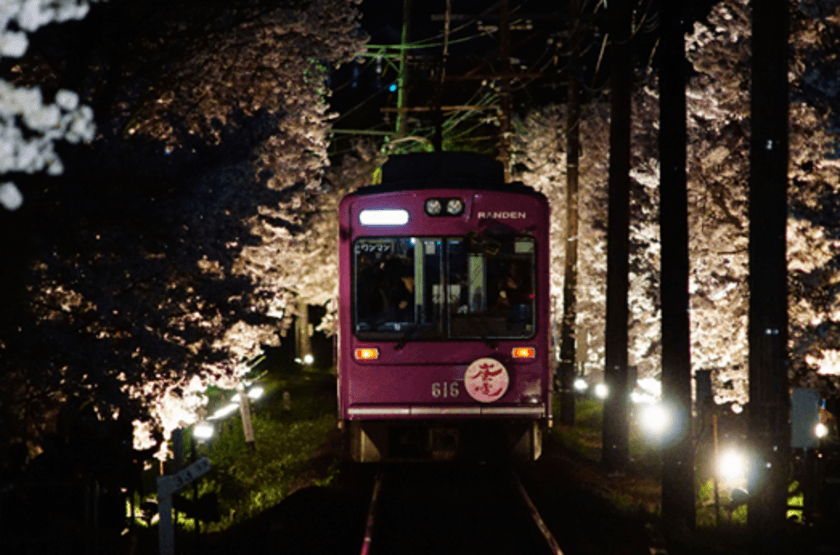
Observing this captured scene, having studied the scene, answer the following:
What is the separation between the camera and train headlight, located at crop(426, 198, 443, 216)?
11016 mm

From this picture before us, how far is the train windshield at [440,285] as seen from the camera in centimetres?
1094

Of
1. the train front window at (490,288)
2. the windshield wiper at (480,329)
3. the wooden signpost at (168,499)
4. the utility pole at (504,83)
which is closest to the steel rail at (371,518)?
the wooden signpost at (168,499)

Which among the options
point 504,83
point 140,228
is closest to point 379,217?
point 140,228

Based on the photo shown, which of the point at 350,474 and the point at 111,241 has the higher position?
the point at 111,241

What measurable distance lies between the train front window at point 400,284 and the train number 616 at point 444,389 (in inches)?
22.0

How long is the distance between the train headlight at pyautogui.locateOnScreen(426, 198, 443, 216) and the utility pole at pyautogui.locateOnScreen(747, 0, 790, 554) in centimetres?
399

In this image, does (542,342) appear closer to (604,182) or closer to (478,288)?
(478,288)

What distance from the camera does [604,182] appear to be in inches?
1171

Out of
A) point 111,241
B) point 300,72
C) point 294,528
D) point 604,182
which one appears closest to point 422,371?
point 294,528

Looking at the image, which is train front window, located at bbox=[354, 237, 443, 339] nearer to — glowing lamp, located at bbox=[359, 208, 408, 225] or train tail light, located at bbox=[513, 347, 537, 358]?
glowing lamp, located at bbox=[359, 208, 408, 225]

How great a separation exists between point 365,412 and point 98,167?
13.3ft

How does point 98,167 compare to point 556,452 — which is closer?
point 98,167

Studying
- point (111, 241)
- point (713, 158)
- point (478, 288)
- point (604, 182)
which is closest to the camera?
point (111, 241)

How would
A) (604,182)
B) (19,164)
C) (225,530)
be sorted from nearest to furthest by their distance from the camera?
(19,164)
(225,530)
(604,182)
